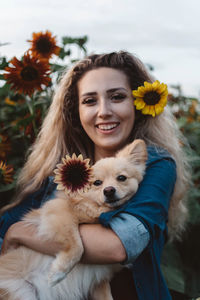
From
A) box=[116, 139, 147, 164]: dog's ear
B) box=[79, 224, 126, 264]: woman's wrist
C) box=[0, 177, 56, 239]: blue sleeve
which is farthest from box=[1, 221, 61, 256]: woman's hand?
box=[116, 139, 147, 164]: dog's ear

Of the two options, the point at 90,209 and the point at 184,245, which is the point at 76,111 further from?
the point at 184,245

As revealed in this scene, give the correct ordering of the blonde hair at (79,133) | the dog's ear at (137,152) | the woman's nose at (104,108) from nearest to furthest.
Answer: the dog's ear at (137,152) → the woman's nose at (104,108) → the blonde hair at (79,133)

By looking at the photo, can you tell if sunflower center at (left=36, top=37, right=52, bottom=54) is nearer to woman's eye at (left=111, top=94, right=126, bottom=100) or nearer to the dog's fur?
woman's eye at (left=111, top=94, right=126, bottom=100)

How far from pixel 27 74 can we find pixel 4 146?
0.90 m

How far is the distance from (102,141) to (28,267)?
1.21 m

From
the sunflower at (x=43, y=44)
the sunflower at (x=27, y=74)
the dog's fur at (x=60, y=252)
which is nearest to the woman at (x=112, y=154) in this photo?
the dog's fur at (x=60, y=252)

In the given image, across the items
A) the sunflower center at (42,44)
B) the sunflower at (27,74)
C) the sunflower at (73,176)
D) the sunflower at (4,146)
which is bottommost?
the sunflower at (73,176)

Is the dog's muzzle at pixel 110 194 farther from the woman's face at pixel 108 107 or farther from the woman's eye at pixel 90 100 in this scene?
the woman's eye at pixel 90 100

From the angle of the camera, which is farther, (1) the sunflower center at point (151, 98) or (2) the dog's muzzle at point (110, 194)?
(1) the sunflower center at point (151, 98)

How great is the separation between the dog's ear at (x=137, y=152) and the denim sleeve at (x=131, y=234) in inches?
23.3

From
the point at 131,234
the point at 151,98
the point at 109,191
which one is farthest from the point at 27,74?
the point at 131,234

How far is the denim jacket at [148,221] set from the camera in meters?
2.13

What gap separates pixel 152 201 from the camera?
7.38 ft

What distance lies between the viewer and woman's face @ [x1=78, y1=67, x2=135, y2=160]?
2.86 meters
